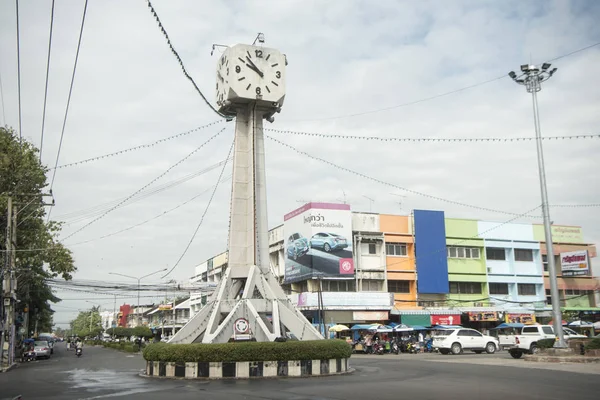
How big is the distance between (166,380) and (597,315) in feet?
179

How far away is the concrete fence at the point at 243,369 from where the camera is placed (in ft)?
60.8

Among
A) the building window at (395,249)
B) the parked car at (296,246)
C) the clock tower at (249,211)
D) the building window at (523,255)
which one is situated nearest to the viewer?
the clock tower at (249,211)

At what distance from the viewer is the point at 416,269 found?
2060 inches

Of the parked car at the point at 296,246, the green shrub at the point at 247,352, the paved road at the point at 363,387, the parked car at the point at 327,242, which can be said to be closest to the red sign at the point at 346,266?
the parked car at the point at 327,242

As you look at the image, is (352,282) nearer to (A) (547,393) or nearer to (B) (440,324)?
(B) (440,324)

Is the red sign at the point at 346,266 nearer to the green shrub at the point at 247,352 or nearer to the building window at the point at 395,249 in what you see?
→ the building window at the point at 395,249

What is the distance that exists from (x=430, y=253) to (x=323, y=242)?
1111cm

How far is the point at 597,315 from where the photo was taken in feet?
193

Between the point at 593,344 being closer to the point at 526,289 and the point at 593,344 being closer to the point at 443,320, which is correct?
the point at 443,320

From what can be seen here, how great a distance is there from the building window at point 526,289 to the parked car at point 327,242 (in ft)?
66.4

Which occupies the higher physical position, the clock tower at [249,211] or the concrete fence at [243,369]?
the clock tower at [249,211]

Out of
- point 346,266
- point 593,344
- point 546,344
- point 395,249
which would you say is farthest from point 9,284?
point 395,249

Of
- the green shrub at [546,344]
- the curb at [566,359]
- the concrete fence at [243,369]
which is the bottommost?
the curb at [566,359]

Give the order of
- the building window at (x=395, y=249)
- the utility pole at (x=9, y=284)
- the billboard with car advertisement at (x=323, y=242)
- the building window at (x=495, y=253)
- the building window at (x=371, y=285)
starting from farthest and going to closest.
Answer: the building window at (x=495, y=253) < the building window at (x=395, y=249) < the building window at (x=371, y=285) < the billboard with car advertisement at (x=323, y=242) < the utility pole at (x=9, y=284)
